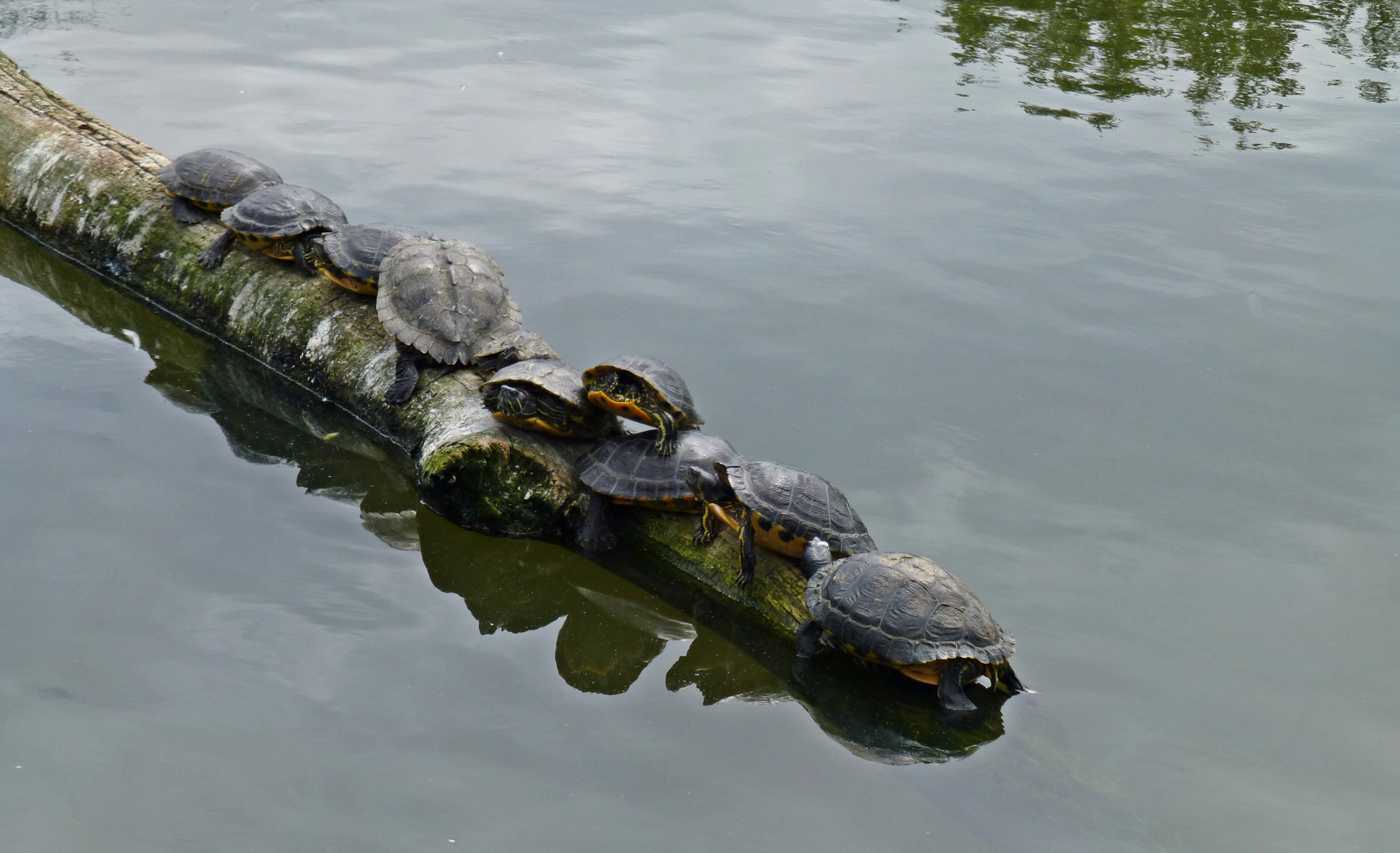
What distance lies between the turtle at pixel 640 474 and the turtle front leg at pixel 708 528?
95mm

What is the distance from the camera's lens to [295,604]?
4.96m

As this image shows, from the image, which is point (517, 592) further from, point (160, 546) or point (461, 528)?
point (160, 546)

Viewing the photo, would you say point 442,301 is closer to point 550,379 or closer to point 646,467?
point 550,379

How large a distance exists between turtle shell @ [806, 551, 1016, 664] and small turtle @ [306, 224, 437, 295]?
3521mm

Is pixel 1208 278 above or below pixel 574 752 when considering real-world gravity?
above

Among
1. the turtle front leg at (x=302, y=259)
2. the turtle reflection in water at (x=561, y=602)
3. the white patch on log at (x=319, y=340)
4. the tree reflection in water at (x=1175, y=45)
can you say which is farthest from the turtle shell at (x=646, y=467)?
the tree reflection in water at (x=1175, y=45)

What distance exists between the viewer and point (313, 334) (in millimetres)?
6844

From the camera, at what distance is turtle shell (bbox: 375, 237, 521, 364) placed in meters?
6.11

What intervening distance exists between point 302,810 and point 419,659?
3.18 ft

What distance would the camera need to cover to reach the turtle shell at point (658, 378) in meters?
5.45

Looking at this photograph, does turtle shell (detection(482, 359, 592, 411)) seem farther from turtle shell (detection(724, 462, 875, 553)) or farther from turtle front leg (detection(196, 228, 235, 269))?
turtle front leg (detection(196, 228, 235, 269))

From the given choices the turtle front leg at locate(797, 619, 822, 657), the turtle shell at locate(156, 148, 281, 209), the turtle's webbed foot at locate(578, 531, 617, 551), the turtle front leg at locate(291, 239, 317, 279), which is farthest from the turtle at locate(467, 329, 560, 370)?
the turtle shell at locate(156, 148, 281, 209)

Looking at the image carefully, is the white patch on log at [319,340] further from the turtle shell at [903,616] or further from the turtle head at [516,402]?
the turtle shell at [903,616]

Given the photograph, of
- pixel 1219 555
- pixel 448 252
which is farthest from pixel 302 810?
pixel 1219 555
